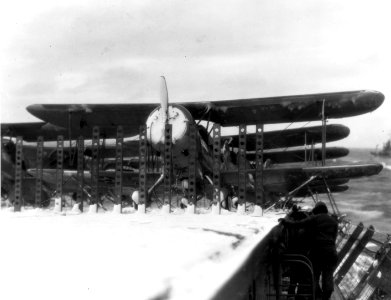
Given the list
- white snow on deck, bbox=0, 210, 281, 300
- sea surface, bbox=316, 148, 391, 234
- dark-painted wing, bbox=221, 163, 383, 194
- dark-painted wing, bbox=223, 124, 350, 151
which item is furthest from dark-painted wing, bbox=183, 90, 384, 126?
sea surface, bbox=316, 148, 391, 234

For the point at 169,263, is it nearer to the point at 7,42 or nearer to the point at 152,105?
the point at 7,42

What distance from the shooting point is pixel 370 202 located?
209ft

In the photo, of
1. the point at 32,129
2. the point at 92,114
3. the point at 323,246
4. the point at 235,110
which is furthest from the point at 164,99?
the point at 32,129

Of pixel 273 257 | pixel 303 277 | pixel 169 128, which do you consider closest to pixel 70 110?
pixel 169 128

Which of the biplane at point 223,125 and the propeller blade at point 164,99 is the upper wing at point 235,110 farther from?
the propeller blade at point 164,99

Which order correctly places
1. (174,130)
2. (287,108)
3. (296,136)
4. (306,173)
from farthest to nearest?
(296,136) < (287,108) < (306,173) < (174,130)

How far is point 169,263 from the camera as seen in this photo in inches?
53.2

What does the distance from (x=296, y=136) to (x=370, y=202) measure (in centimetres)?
5177

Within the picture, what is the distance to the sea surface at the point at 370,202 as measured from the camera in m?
46.6

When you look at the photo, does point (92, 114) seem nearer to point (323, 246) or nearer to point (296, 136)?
point (296, 136)

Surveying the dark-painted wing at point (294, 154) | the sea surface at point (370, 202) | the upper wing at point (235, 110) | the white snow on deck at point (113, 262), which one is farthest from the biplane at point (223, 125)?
the sea surface at point (370, 202)

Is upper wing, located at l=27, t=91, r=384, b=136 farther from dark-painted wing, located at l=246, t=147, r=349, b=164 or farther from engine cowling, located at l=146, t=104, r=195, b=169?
dark-painted wing, located at l=246, t=147, r=349, b=164

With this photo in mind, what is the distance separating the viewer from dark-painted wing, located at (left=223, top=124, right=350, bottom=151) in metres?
15.2

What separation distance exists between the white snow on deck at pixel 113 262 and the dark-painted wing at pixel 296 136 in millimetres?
13006
